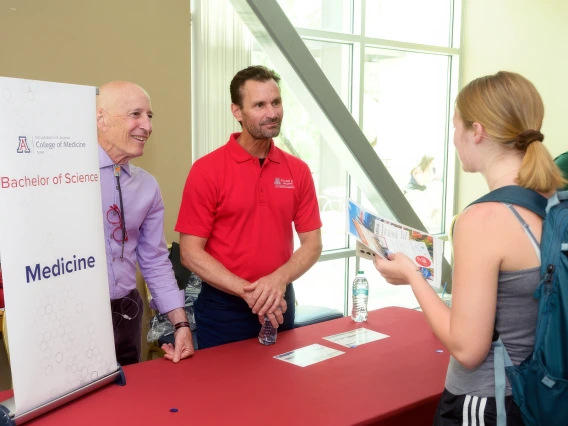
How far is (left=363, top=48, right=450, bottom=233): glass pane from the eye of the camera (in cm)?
654

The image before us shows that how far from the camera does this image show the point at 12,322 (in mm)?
1667

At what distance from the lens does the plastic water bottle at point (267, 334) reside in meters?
2.48

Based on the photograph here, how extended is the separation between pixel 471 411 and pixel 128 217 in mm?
1518

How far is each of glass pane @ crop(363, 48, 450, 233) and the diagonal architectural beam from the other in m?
1.29

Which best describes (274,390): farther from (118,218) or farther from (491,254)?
(118,218)

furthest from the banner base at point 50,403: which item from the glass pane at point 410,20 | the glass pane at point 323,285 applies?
the glass pane at point 410,20

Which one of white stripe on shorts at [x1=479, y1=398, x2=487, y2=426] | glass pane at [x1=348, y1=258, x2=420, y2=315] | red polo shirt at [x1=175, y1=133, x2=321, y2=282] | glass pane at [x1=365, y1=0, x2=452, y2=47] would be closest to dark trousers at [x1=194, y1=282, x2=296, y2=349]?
red polo shirt at [x1=175, y1=133, x2=321, y2=282]

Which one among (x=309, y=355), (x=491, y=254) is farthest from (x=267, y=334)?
(x=491, y=254)

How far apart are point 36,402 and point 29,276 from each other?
36 centimetres

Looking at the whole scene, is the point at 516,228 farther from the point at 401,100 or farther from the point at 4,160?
the point at 401,100

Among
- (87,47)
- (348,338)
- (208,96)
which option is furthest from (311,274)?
(348,338)

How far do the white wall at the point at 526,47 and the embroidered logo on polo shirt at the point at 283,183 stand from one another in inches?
165

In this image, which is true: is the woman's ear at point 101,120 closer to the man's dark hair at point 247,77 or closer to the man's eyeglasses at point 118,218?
the man's eyeglasses at point 118,218

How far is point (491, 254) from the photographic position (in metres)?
1.51
